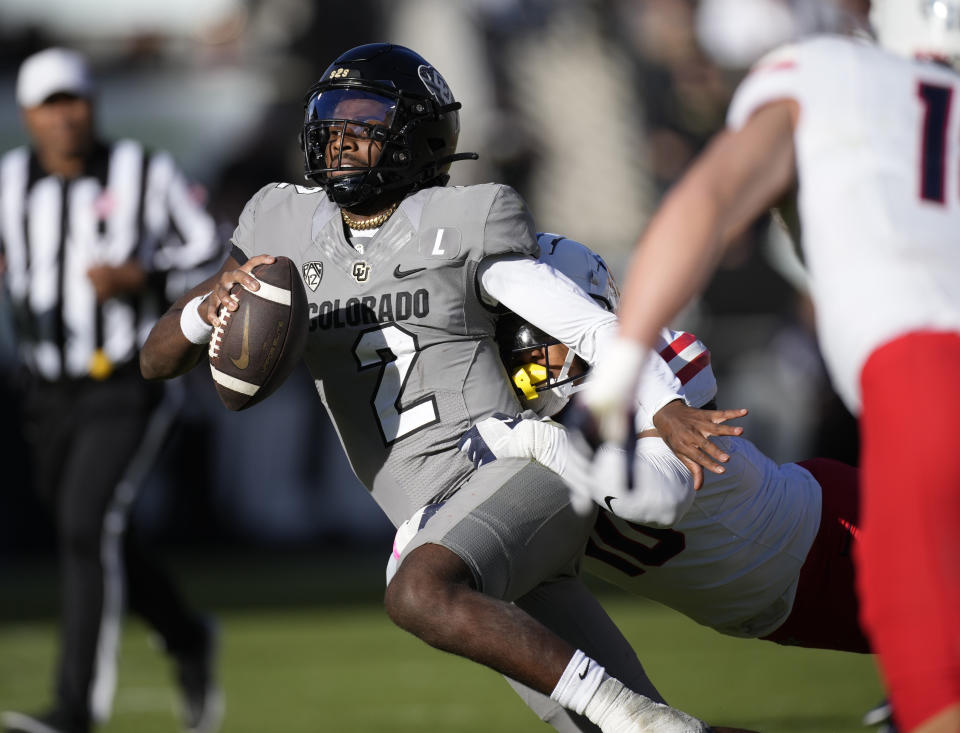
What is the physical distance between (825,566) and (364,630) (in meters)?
4.09

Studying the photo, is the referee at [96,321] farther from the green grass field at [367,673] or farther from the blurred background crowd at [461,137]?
the blurred background crowd at [461,137]

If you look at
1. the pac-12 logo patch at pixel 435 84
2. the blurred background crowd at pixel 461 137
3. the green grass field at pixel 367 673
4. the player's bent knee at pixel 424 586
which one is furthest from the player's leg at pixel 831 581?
the blurred background crowd at pixel 461 137

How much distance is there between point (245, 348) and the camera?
2992 millimetres

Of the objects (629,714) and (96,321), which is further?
(96,321)

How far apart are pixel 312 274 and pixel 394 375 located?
0.31 meters

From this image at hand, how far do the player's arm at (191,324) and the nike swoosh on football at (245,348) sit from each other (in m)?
0.04

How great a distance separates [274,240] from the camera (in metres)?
3.29

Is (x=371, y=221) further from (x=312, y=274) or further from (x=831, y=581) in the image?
(x=831, y=581)

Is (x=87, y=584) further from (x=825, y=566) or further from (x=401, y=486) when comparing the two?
(x=825, y=566)

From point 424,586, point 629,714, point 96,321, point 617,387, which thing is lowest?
point 96,321

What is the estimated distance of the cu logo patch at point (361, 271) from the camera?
311 cm

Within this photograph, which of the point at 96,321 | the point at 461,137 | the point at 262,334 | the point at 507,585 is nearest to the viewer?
the point at 507,585

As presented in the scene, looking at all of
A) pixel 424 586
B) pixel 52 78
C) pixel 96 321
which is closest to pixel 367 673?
pixel 96 321

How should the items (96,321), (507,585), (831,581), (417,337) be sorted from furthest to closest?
(96,321)
(831,581)
(417,337)
(507,585)
